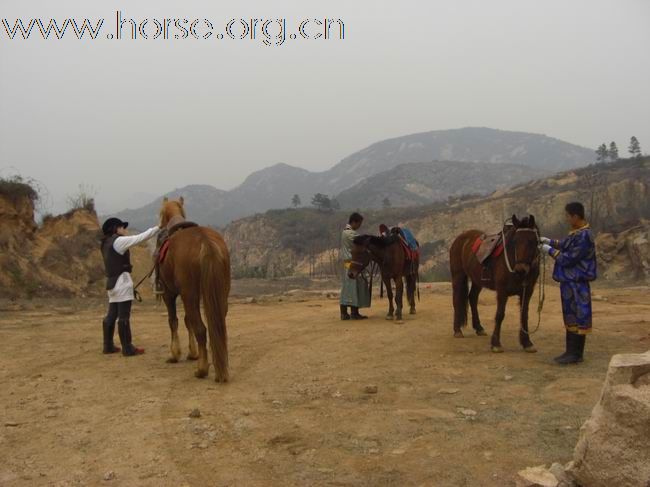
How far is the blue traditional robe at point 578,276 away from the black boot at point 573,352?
0.25 feet

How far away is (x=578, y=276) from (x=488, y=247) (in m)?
1.49

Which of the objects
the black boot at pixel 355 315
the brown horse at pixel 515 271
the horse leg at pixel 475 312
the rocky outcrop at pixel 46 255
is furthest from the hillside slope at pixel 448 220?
the brown horse at pixel 515 271

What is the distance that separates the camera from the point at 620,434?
3121mm

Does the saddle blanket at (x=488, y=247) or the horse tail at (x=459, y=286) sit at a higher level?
the saddle blanket at (x=488, y=247)

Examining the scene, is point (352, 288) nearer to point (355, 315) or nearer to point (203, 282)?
point (355, 315)

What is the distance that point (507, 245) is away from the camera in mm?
7680

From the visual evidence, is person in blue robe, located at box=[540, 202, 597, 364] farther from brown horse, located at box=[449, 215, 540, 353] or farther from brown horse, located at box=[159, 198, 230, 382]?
brown horse, located at box=[159, 198, 230, 382]

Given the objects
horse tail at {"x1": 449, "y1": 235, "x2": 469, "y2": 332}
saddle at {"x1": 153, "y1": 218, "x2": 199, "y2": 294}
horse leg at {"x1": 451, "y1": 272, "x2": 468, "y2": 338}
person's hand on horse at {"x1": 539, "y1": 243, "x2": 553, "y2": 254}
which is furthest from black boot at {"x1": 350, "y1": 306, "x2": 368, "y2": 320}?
person's hand on horse at {"x1": 539, "y1": 243, "x2": 553, "y2": 254}

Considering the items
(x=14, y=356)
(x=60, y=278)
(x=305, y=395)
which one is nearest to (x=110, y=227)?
(x=14, y=356)

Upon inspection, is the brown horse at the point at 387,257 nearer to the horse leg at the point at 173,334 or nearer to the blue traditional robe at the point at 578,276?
the horse leg at the point at 173,334

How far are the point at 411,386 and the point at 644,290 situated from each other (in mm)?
12627

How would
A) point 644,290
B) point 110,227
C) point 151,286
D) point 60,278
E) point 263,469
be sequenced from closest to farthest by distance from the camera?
point 263,469, point 110,227, point 644,290, point 60,278, point 151,286

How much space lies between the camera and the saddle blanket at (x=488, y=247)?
785cm

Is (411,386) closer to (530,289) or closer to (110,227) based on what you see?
(530,289)
